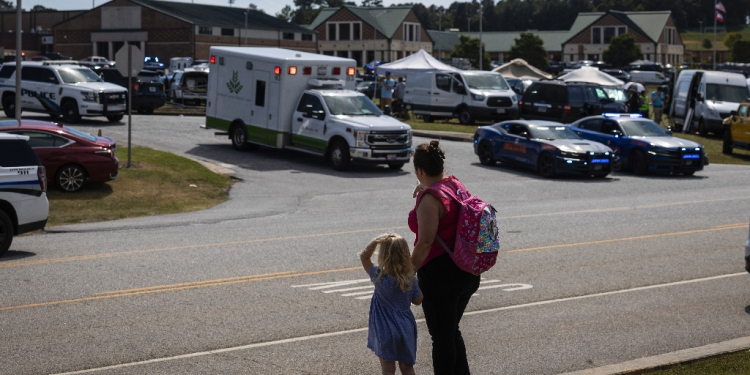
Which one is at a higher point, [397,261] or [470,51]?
[470,51]

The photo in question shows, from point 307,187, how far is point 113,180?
4496 millimetres

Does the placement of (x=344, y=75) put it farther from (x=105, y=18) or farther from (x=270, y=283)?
(x=105, y=18)

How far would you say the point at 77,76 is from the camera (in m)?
31.2

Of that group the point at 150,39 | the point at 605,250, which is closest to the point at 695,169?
the point at 605,250

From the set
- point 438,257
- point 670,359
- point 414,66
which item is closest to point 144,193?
point 670,359

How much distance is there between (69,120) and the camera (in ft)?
101

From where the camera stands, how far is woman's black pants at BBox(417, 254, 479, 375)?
5.80m

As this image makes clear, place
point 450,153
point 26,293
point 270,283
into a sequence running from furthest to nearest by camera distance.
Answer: point 450,153
point 270,283
point 26,293

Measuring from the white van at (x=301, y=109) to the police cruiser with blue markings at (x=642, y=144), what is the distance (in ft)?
18.8

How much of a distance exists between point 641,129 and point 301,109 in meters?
A: 9.76

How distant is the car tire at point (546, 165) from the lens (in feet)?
78.4

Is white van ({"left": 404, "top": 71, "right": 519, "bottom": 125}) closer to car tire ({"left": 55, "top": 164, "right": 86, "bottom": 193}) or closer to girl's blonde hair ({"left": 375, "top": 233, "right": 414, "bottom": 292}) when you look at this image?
Answer: car tire ({"left": 55, "top": 164, "right": 86, "bottom": 193})

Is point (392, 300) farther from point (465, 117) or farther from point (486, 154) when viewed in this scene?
point (465, 117)

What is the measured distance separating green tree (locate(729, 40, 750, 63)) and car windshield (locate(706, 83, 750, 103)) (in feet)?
261
